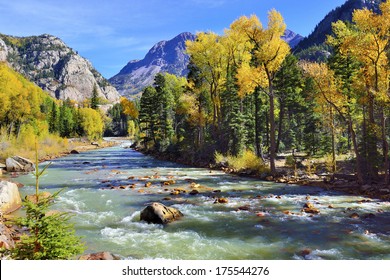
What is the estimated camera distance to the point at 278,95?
3716 cm

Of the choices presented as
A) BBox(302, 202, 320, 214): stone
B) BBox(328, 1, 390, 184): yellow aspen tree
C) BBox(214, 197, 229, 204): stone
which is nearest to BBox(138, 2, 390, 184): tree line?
BBox(328, 1, 390, 184): yellow aspen tree

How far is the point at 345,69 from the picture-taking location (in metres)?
29.5

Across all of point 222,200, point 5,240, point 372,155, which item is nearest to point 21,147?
point 222,200

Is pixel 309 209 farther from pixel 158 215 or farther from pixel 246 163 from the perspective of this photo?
pixel 246 163

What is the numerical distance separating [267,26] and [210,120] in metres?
23.9

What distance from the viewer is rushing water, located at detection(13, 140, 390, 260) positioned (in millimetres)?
10062

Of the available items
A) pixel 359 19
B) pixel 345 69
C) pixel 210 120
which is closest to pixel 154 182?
pixel 359 19

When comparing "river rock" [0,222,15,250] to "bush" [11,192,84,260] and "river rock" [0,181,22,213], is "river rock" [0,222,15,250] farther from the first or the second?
"river rock" [0,181,22,213]

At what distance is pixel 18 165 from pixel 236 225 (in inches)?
1099

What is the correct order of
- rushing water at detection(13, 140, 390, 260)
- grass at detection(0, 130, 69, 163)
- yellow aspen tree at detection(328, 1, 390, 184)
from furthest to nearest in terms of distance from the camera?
1. grass at detection(0, 130, 69, 163)
2. yellow aspen tree at detection(328, 1, 390, 184)
3. rushing water at detection(13, 140, 390, 260)

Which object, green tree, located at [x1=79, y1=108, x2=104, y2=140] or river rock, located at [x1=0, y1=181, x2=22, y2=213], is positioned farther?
green tree, located at [x1=79, y1=108, x2=104, y2=140]

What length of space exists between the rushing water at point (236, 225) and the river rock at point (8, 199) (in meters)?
2.03

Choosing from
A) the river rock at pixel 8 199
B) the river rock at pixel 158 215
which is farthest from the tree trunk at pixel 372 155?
the river rock at pixel 8 199

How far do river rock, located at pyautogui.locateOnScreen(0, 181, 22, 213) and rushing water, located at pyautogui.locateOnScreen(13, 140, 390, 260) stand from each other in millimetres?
2030
